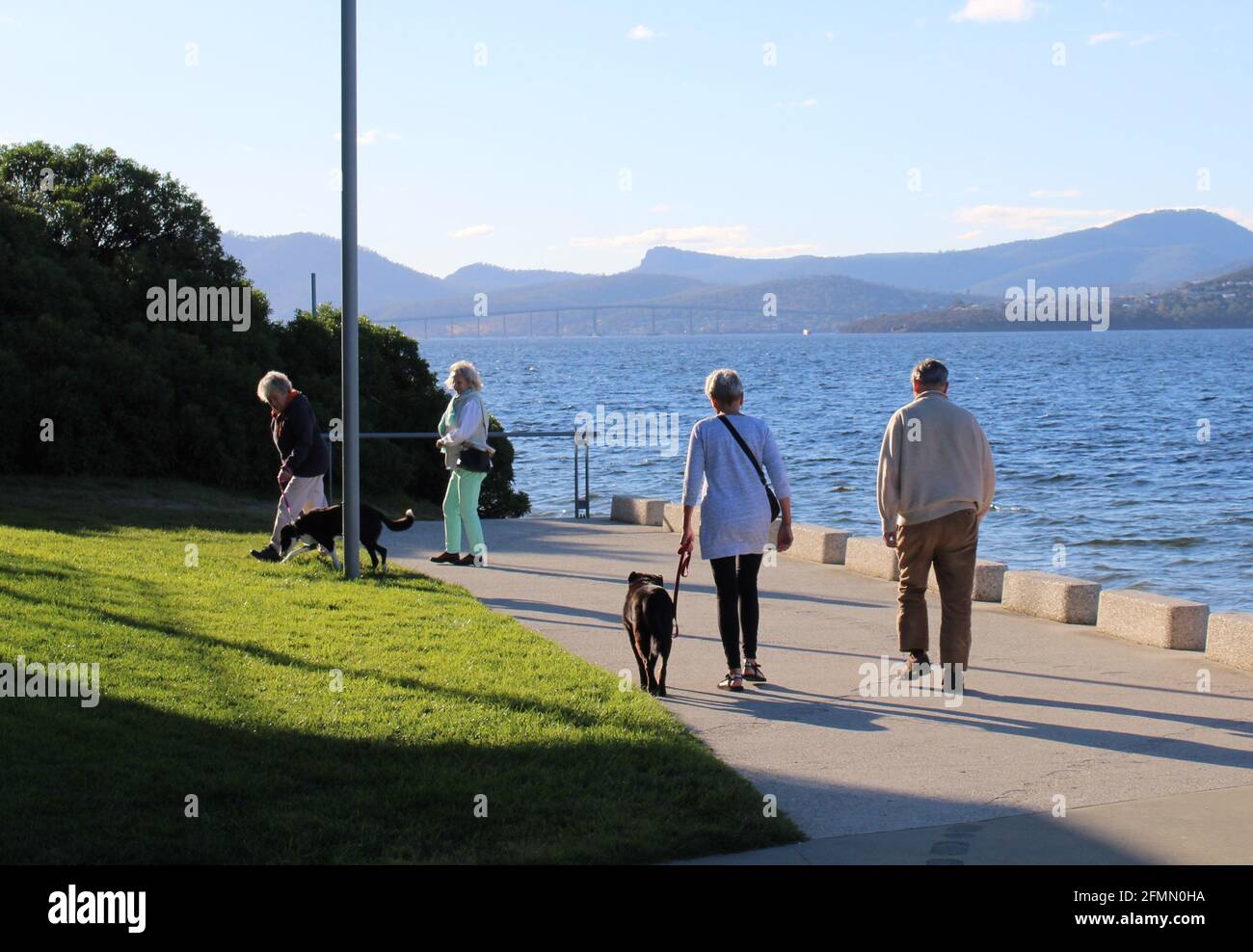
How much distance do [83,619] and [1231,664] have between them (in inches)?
284

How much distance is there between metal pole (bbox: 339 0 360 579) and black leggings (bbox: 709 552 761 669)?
13.7 feet

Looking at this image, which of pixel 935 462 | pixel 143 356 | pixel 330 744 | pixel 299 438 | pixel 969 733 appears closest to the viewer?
pixel 330 744

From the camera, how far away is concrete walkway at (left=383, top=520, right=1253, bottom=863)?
17.7 feet

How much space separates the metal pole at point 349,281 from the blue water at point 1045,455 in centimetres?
1139

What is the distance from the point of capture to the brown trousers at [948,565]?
7.91 m

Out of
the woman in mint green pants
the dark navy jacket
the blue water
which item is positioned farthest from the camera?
the blue water

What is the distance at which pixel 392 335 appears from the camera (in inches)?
961

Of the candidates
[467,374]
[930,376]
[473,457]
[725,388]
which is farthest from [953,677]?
[467,374]

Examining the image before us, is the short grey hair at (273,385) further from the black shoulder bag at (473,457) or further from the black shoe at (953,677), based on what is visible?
the black shoe at (953,677)

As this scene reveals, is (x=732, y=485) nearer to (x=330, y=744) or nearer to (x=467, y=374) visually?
(x=330, y=744)

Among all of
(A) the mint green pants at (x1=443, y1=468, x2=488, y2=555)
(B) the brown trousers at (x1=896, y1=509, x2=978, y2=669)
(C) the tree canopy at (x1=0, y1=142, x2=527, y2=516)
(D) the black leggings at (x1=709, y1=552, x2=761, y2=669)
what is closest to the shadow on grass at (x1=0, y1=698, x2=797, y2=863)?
(D) the black leggings at (x1=709, y1=552, x2=761, y2=669)

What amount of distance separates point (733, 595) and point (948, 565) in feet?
4.05

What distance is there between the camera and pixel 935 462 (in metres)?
7.87

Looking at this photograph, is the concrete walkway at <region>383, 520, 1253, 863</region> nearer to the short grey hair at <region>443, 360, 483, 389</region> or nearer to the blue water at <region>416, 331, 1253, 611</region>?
the short grey hair at <region>443, 360, 483, 389</region>
